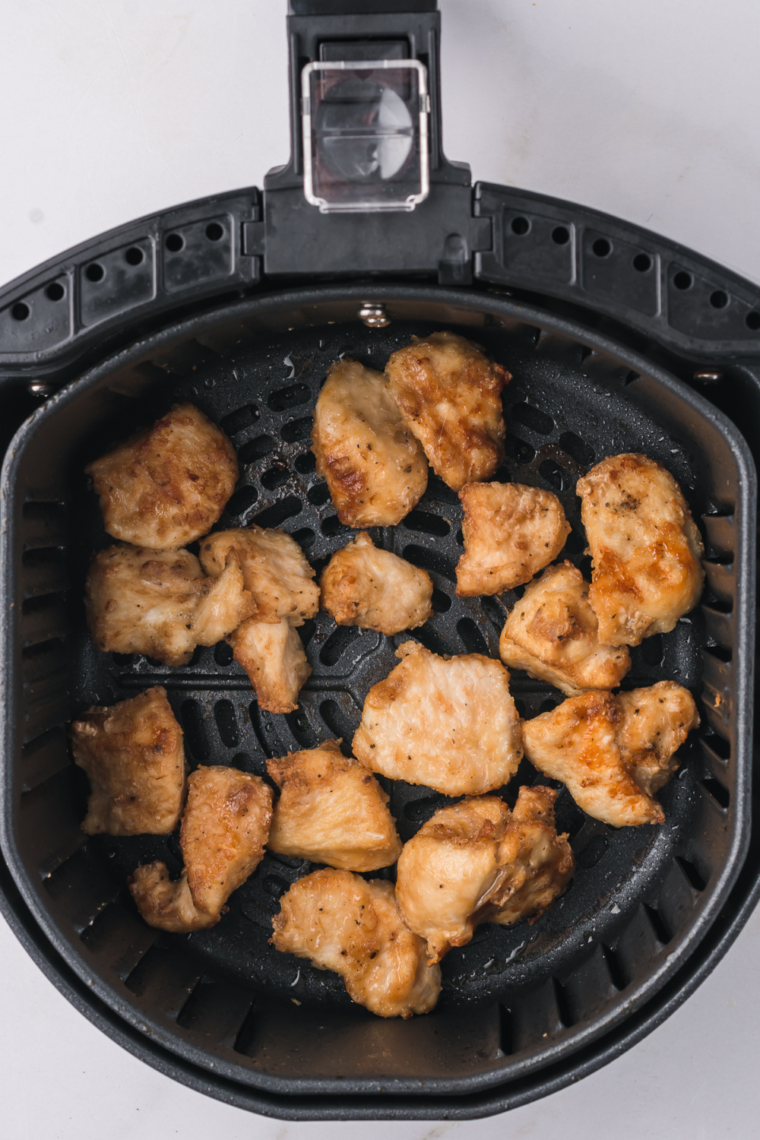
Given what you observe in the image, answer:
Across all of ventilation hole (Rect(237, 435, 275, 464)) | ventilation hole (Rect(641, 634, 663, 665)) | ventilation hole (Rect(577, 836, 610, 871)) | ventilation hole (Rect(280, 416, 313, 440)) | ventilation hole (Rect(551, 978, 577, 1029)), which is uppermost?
ventilation hole (Rect(280, 416, 313, 440))

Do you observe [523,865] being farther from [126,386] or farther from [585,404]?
[126,386]

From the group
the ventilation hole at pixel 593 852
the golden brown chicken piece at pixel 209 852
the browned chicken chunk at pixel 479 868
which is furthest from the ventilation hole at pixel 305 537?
the ventilation hole at pixel 593 852

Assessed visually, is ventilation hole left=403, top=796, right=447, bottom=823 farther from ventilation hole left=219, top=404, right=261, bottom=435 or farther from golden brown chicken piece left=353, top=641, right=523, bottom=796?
ventilation hole left=219, top=404, right=261, bottom=435

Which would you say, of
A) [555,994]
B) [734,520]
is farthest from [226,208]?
[555,994]

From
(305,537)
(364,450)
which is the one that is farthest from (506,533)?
(305,537)

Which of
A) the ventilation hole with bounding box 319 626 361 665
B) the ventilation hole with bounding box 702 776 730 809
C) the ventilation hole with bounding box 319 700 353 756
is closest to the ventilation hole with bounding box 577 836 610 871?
the ventilation hole with bounding box 702 776 730 809

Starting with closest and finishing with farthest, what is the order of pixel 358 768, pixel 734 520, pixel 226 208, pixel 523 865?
pixel 226 208
pixel 734 520
pixel 523 865
pixel 358 768

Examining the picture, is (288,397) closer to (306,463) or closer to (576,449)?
(306,463)
